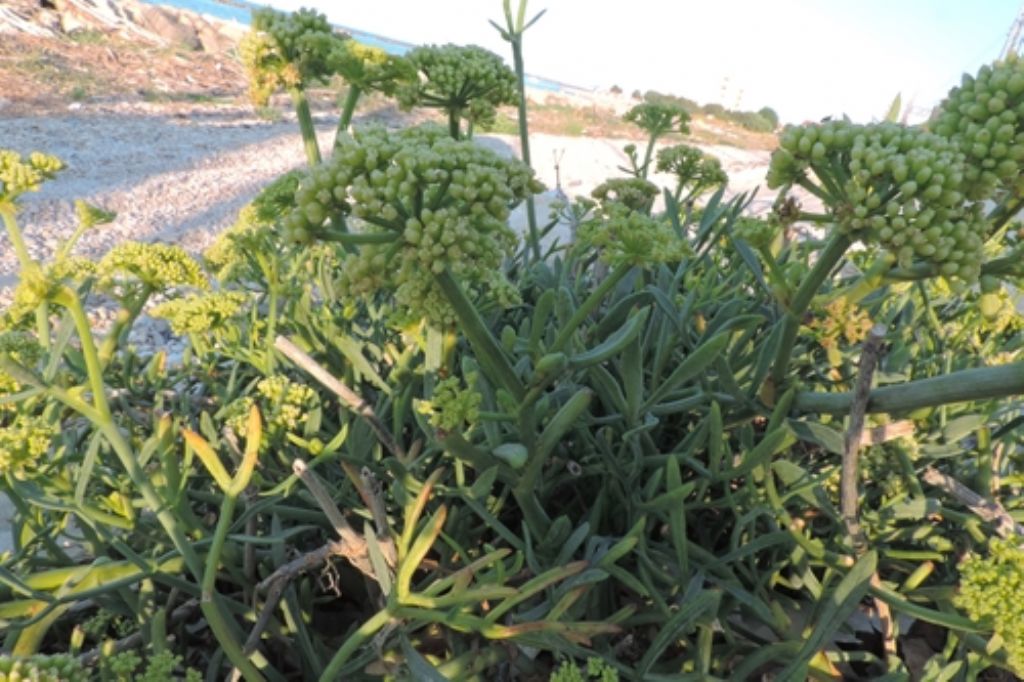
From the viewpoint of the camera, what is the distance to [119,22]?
626 inches

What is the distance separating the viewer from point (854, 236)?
29.3 inches

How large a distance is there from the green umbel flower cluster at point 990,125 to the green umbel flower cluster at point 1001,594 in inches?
16.3

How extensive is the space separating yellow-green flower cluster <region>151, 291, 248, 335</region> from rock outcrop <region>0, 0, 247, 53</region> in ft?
37.9

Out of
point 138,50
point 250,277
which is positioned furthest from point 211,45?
point 250,277

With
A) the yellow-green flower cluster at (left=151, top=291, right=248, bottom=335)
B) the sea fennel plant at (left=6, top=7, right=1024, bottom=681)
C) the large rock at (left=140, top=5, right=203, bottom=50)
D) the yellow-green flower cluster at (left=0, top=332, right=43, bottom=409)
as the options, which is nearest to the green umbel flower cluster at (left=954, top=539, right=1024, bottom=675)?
the sea fennel plant at (left=6, top=7, right=1024, bottom=681)

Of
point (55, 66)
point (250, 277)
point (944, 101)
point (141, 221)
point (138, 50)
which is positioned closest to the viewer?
point (944, 101)

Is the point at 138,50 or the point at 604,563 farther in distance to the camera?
the point at 138,50

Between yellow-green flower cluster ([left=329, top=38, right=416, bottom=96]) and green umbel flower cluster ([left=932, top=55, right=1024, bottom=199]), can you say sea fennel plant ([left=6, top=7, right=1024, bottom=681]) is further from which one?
yellow-green flower cluster ([left=329, top=38, right=416, bottom=96])

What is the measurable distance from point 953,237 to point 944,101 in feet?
0.69

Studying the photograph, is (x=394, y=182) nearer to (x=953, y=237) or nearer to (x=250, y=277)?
(x=953, y=237)

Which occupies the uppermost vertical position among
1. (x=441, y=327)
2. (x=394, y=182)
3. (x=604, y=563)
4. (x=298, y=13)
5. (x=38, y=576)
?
(x=298, y=13)

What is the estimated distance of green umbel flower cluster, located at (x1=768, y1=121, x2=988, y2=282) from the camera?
696mm

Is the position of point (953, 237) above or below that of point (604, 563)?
above

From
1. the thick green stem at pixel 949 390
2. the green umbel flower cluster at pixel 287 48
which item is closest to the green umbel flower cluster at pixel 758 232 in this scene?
the thick green stem at pixel 949 390
